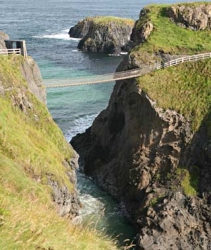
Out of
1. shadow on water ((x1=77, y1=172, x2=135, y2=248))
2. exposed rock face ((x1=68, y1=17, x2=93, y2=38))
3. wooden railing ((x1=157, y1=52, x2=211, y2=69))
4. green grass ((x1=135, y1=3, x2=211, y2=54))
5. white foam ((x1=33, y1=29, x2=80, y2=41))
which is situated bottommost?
shadow on water ((x1=77, y1=172, x2=135, y2=248))

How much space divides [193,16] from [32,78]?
24750 millimetres

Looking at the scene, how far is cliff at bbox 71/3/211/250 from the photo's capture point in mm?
34406

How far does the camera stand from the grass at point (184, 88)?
1554 inches

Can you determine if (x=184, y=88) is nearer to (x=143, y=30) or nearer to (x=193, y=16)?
Result: (x=143, y=30)

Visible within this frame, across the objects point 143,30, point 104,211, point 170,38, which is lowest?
point 104,211

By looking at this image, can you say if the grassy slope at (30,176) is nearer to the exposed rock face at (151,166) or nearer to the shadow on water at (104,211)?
the shadow on water at (104,211)

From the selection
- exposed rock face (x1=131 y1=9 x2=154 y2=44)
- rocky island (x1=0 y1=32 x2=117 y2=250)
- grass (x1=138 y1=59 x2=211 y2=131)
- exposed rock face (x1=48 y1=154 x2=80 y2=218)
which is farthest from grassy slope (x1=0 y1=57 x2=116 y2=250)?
exposed rock face (x1=131 y1=9 x2=154 y2=44)

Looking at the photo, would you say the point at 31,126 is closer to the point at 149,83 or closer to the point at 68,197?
the point at 68,197

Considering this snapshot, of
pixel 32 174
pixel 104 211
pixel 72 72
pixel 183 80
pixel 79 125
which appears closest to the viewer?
pixel 32 174

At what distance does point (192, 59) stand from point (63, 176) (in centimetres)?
2296

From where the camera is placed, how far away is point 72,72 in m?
81.9

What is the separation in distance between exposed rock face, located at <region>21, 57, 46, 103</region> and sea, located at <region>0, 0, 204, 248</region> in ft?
35.0

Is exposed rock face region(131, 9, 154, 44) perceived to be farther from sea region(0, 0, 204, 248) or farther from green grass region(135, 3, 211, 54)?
sea region(0, 0, 204, 248)

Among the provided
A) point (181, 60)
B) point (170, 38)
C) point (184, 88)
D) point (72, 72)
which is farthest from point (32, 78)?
point (72, 72)
